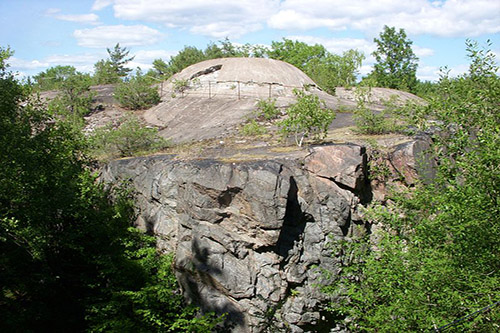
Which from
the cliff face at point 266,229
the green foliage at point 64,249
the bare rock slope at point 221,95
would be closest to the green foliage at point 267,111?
the bare rock slope at point 221,95

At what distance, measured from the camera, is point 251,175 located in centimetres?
888

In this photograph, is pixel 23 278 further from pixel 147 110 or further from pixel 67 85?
pixel 67 85

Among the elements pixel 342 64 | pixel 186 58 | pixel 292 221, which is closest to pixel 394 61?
pixel 342 64

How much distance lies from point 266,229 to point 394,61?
83.5 feet

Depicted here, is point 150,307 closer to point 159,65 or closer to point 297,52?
point 159,65

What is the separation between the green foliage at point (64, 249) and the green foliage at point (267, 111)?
5448 millimetres

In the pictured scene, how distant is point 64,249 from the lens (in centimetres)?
981

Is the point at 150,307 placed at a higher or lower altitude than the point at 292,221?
lower

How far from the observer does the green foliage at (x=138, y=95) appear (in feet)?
61.1

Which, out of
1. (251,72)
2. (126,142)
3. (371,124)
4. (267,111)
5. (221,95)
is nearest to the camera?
(371,124)

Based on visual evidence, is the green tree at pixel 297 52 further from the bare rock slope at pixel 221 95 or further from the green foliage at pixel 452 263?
the green foliage at pixel 452 263

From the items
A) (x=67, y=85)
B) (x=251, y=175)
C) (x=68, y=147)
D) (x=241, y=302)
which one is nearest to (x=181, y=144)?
(x=68, y=147)

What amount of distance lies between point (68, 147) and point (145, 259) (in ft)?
10.7

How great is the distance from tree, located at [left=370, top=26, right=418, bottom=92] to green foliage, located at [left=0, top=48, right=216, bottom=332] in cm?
2402
